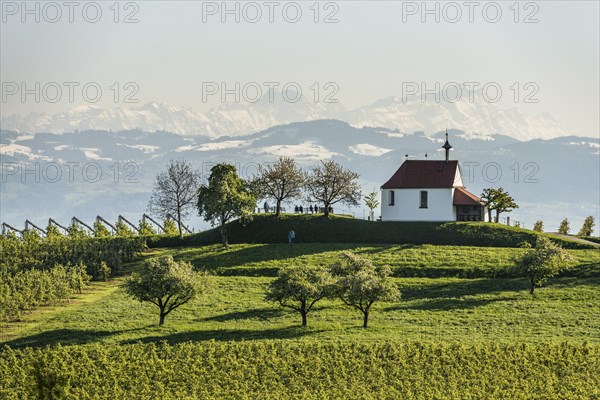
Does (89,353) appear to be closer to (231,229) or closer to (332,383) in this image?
(332,383)

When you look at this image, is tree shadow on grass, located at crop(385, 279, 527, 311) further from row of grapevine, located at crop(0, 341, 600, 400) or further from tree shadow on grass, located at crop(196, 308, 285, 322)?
row of grapevine, located at crop(0, 341, 600, 400)

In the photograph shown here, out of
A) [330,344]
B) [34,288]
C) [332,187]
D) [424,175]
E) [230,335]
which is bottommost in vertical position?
[330,344]

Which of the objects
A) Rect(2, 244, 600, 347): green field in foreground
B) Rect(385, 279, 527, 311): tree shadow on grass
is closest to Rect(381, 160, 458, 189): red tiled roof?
Rect(2, 244, 600, 347): green field in foreground

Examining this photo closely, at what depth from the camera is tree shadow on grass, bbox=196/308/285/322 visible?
250 feet

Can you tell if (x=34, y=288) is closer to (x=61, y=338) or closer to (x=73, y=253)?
(x=61, y=338)

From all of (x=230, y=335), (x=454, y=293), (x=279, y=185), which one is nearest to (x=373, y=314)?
(x=454, y=293)

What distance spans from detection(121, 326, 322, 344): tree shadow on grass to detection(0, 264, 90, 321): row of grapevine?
51.9 ft

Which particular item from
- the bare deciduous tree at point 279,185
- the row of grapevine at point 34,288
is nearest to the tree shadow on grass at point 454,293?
the row of grapevine at point 34,288

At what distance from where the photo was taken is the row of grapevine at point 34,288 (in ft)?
262

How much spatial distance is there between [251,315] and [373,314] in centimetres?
972

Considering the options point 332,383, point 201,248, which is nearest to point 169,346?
point 332,383

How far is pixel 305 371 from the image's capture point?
201 feet

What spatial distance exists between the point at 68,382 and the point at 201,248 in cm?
4897

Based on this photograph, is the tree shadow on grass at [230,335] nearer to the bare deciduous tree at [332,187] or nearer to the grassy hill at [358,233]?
the grassy hill at [358,233]
